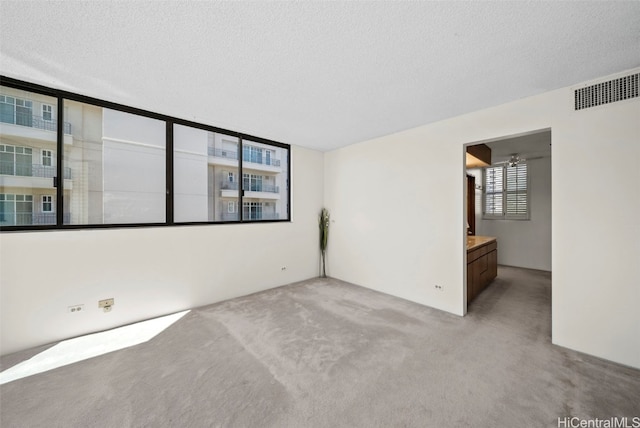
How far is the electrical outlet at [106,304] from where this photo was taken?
272 centimetres

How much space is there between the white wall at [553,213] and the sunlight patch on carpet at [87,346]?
318cm

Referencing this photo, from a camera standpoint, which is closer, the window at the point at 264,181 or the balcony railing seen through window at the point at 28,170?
the balcony railing seen through window at the point at 28,170

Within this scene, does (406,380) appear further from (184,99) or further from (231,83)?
(184,99)

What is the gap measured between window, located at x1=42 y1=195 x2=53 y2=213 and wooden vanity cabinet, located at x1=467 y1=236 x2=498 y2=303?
513 centimetres

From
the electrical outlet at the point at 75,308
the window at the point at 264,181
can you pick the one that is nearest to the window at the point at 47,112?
the electrical outlet at the point at 75,308

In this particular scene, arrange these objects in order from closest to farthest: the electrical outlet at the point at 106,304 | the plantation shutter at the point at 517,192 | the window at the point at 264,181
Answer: the electrical outlet at the point at 106,304, the window at the point at 264,181, the plantation shutter at the point at 517,192

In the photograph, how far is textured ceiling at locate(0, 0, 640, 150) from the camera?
4.94 feet

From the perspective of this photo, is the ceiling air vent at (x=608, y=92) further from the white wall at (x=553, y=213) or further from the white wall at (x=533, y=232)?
the white wall at (x=533, y=232)

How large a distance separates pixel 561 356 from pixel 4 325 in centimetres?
528

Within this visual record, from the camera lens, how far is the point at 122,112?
9.67 ft

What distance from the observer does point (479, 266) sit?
153 inches

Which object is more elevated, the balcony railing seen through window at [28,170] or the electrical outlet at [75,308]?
the balcony railing seen through window at [28,170]

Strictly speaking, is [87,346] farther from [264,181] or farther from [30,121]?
→ [264,181]

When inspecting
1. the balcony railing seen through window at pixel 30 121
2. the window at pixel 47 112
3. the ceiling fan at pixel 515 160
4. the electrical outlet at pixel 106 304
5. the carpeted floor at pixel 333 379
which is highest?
the ceiling fan at pixel 515 160
